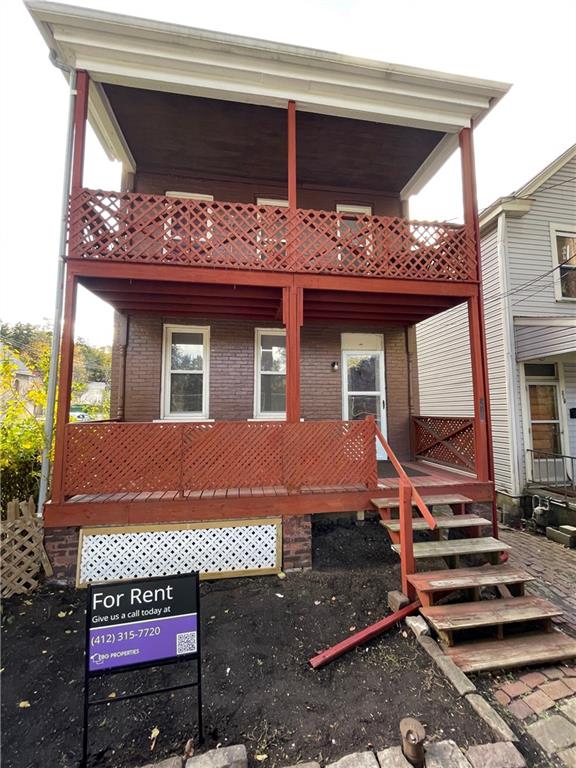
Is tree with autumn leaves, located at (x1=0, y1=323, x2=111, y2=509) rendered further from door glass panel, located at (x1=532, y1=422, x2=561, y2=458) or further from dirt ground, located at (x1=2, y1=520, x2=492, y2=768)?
door glass panel, located at (x1=532, y1=422, x2=561, y2=458)

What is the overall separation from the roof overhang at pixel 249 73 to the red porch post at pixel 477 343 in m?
0.61

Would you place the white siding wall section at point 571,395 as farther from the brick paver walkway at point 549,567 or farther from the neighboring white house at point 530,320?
the brick paver walkway at point 549,567

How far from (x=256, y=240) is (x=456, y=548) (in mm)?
5082

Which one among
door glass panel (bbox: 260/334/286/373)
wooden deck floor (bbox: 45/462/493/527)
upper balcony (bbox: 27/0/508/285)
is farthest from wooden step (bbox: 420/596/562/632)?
door glass panel (bbox: 260/334/286/373)

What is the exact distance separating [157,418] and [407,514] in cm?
506

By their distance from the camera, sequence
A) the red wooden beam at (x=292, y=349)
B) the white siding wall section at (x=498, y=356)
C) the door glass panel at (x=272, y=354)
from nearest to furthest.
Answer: the red wooden beam at (x=292, y=349)
the door glass panel at (x=272, y=354)
the white siding wall section at (x=498, y=356)

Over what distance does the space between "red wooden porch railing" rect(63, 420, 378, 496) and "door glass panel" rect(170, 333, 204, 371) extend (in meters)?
2.75

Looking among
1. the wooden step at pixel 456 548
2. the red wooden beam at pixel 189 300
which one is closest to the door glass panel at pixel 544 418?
the wooden step at pixel 456 548

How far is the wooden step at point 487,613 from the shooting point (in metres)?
3.12

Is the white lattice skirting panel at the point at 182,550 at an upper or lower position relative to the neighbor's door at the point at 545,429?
lower

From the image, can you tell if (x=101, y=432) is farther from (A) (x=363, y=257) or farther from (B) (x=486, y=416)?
(B) (x=486, y=416)

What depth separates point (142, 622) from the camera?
241 cm

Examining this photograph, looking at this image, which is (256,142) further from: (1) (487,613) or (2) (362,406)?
(1) (487,613)

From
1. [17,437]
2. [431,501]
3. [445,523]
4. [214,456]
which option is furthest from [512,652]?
[17,437]
